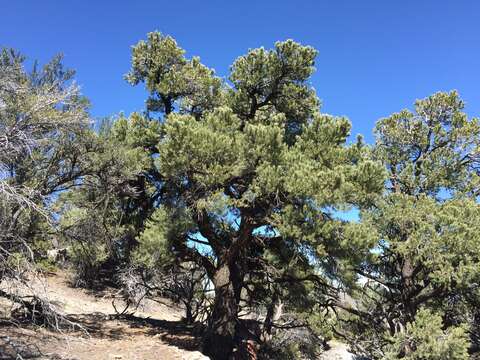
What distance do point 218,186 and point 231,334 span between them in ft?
14.0

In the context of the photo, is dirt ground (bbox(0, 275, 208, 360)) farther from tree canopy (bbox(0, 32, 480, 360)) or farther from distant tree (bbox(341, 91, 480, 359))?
distant tree (bbox(341, 91, 480, 359))

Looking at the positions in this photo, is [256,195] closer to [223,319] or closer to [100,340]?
[223,319]

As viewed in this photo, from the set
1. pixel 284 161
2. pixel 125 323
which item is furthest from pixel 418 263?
pixel 125 323

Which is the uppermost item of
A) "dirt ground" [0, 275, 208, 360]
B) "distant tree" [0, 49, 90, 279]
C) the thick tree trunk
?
"distant tree" [0, 49, 90, 279]

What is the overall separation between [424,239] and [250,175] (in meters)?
5.34

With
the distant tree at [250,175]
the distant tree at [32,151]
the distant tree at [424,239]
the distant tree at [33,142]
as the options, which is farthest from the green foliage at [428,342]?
the distant tree at [33,142]

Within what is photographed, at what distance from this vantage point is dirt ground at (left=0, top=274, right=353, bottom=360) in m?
7.85

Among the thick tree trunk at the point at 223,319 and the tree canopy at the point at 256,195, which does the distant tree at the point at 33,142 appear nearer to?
the tree canopy at the point at 256,195

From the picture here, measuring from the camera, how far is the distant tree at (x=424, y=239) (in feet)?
33.0

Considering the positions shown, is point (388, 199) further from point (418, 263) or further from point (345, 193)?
point (345, 193)

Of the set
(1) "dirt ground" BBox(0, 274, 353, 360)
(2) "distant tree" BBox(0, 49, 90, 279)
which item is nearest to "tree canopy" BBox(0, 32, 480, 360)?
(2) "distant tree" BBox(0, 49, 90, 279)

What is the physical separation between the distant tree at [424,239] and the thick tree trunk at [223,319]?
→ 3712 mm

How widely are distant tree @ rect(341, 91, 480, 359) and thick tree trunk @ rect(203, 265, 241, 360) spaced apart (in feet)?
12.2

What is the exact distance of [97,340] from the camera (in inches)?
396
